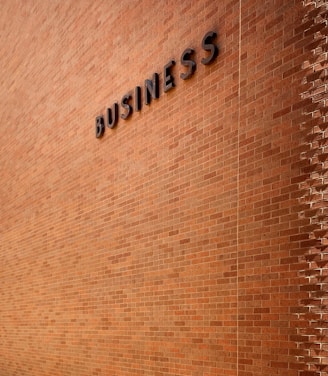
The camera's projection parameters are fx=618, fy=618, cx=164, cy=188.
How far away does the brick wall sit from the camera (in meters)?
5.08

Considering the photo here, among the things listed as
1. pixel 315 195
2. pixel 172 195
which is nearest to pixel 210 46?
pixel 172 195

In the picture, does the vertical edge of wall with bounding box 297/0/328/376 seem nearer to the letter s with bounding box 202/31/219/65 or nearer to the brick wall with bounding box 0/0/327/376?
the brick wall with bounding box 0/0/327/376

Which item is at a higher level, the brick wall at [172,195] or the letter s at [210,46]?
the letter s at [210,46]

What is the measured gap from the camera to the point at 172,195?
6797 mm

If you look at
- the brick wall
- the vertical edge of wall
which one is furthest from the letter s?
the vertical edge of wall

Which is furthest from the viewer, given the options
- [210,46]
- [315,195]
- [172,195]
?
[172,195]

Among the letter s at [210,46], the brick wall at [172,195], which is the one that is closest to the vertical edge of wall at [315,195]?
the brick wall at [172,195]

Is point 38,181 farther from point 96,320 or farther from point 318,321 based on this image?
point 318,321

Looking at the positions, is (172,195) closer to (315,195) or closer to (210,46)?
(210,46)

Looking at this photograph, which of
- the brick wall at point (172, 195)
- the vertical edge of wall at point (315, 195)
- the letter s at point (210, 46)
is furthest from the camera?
the letter s at point (210, 46)

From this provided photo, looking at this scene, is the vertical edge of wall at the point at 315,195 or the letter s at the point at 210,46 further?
the letter s at the point at 210,46

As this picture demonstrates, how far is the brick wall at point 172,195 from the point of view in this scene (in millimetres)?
5082

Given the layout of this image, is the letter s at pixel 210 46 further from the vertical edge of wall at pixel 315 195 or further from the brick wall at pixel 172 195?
the vertical edge of wall at pixel 315 195

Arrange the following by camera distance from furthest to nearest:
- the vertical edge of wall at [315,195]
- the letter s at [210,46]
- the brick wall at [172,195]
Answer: the letter s at [210,46] < the brick wall at [172,195] < the vertical edge of wall at [315,195]
